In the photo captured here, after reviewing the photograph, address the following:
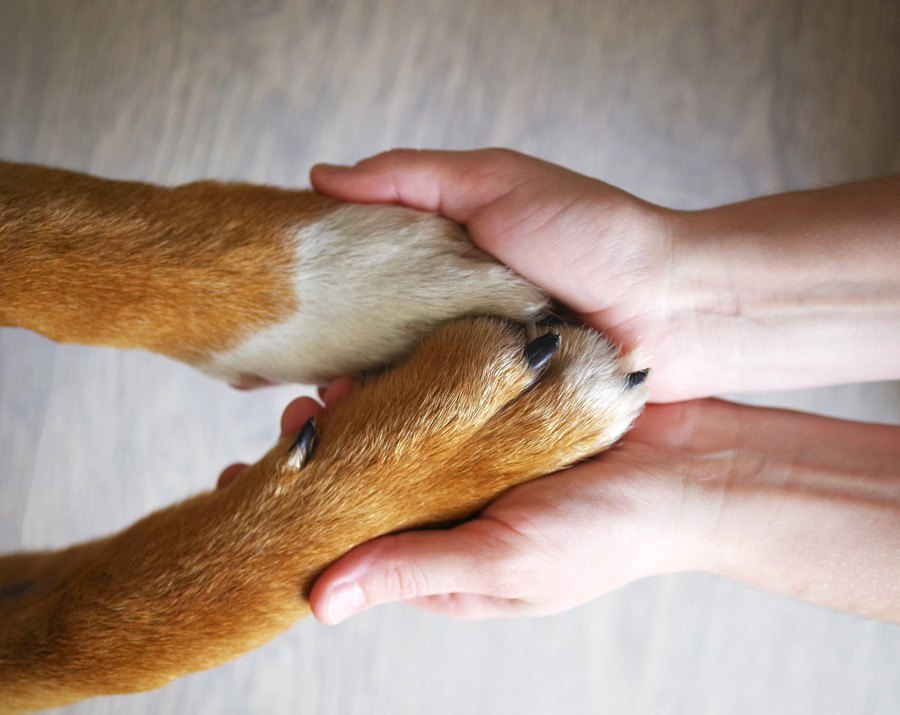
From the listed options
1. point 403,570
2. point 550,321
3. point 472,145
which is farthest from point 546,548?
point 472,145

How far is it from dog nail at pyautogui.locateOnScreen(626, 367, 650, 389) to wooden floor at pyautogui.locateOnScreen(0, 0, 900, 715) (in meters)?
0.86

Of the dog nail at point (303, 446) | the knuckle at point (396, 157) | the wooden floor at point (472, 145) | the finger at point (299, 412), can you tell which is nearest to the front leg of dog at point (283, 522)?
the dog nail at point (303, 446)

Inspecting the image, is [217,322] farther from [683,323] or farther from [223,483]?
[683,323]

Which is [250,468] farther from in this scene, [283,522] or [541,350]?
[541,350]

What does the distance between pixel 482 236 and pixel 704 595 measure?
1188 millimetres

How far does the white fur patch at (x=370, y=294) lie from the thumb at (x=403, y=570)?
231 mm

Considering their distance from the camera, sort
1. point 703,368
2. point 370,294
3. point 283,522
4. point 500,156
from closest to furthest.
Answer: point 283,522 < point 370,294 < point 500,156 < point 703,368

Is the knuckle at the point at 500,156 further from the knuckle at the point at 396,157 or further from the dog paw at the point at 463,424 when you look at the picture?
the dog paw at the point at 463,424

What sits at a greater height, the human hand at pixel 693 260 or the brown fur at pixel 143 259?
the human hand at pixel 693 260

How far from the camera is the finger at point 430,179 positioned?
1.01 m

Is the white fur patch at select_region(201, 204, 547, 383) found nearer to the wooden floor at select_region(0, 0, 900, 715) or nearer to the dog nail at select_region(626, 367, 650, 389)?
the dog nail at select_region(626, 367, 650, 389)

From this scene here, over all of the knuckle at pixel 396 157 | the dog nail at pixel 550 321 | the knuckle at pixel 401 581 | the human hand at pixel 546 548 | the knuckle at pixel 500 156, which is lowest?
the knuckle at pixel 401 581

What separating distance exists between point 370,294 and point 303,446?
0.20 meters

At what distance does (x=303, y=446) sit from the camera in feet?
2.81
